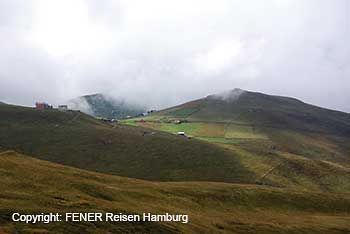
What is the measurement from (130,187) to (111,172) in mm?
90561

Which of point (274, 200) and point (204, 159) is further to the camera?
point (204, 159)

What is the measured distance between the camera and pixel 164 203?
270 ft

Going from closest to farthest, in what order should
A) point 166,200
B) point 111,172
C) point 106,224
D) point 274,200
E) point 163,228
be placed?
point 106,224 < point 163,228 < point 166,200 < point 274,200 < point 111,172

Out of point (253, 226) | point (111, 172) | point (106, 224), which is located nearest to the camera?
point (106, 224)

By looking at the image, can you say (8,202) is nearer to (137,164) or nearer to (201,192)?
(201,192)

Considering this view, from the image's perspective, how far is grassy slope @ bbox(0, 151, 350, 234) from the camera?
55906 mm

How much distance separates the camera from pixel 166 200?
278 ft

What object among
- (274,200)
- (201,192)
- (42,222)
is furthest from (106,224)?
(274,200)

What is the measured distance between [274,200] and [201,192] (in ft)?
62.1

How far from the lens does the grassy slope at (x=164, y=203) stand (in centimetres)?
5591

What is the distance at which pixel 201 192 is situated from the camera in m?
96.6

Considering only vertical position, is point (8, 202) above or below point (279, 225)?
above

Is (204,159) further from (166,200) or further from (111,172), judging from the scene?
(166,200)

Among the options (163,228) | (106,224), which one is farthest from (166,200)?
(106,224)
